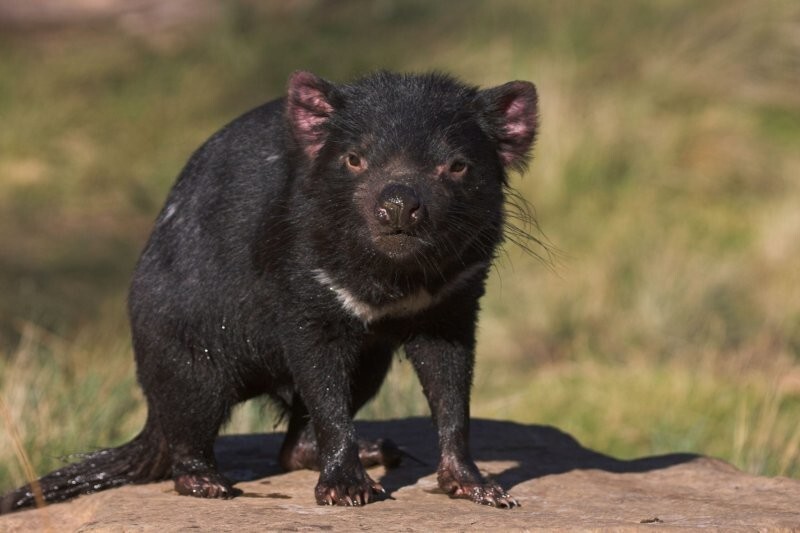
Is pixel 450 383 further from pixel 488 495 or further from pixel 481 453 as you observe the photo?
pixel 481 453

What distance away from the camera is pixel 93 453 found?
207 inches

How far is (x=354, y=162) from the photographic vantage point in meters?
4.53

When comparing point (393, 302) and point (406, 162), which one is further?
point (393, 302)

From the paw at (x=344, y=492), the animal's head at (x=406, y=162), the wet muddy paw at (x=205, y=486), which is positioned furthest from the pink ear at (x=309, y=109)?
the wet muddy paw at (x=205, y=486)

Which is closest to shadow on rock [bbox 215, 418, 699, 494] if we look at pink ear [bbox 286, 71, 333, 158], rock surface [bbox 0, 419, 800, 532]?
rock surface [bbox 0, 419, 800, 532]

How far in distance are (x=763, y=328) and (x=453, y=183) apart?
577cm

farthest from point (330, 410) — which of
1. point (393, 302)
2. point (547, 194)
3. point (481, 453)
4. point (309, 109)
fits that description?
→ point (547, 194)

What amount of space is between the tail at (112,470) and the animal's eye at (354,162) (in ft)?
4.14

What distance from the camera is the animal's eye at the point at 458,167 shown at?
4.52 metres

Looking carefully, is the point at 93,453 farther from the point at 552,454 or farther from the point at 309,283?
the point at 552,454

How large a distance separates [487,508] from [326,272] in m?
0.85

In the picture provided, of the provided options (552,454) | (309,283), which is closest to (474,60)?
(552,454)

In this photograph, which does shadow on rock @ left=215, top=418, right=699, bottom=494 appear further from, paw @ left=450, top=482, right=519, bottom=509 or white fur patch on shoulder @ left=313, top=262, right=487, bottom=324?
white fur patch on shoulder @ left=313, top=262, right=487, bottom=324

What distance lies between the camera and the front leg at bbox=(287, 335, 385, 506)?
462cm
